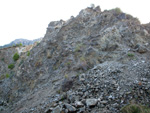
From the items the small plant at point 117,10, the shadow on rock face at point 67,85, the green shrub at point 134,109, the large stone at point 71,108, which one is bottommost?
the green shrub at point 134,109

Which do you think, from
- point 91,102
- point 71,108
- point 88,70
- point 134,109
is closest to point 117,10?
point 88,70

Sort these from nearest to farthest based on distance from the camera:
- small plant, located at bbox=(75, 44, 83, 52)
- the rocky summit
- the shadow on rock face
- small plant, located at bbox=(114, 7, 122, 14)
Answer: the rocky summit
the shadow on rock face
small plant, located at bbox=(75, 44, 83, 52)
small plant, located at bbox=(114, 7, 122, 14)

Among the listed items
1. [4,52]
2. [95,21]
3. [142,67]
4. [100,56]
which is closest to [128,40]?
[100,56]

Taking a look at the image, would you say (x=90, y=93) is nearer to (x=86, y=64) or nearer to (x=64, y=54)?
(x=86, y=64)

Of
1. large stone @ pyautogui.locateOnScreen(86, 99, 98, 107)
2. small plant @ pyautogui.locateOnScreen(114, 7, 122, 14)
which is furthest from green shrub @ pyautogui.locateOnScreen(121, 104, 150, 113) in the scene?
small plant @ pyautogui.locateOnScreen(114, 7, 122, 14)

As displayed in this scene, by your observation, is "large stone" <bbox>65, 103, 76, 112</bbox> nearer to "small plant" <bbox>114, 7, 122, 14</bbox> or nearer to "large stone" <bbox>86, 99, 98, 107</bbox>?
"large stone" <bbox>86, 99, 98, 107</bbox>

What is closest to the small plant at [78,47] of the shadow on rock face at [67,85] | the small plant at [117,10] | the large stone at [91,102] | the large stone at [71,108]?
the shadow on rock face at [67,85]

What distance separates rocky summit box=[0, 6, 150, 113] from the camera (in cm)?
548

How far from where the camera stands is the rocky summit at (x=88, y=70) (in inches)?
216

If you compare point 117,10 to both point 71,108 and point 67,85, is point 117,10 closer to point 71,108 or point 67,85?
point 67,85

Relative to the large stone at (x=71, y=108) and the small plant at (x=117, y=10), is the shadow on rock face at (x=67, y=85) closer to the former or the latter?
the large stone at (x=71, y=108)

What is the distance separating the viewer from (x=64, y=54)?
11.9 metres

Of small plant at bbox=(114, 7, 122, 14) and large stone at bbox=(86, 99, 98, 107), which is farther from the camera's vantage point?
small plant at bbox=(114, 7, 122, 14)

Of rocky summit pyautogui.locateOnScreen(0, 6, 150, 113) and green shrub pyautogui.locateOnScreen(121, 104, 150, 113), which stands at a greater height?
rocky summit pyautogui.locateOnScreen(0, 6, 150, 113)
